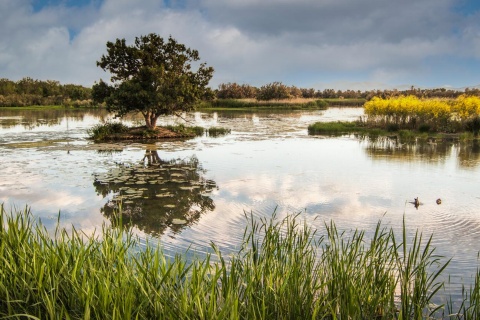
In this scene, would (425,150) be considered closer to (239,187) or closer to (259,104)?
(239,187)

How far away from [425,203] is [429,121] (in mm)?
17238

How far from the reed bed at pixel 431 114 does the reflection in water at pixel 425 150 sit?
10.6ft

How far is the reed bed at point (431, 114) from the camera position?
2308 centimetres

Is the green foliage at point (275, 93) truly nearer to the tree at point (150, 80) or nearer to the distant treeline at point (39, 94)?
the distant treeline at point (39, 94)

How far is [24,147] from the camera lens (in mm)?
17922

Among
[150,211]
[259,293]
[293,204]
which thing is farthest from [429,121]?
[259,293]

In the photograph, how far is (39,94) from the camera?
6825 cm

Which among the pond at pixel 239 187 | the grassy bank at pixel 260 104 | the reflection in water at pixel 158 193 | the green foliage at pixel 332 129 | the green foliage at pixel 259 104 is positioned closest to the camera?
the pond at pixel 239 187

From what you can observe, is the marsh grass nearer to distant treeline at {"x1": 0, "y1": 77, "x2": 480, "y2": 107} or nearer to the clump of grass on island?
distant treeline at {"x1": 0, "y1": 77, "x2": 480, "y2": 107}

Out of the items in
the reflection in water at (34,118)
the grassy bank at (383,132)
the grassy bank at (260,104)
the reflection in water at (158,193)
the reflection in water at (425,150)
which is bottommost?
the reflection in water at (158,193)

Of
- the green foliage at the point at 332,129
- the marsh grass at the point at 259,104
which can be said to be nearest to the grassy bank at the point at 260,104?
the marsh grass at the point at 259,104

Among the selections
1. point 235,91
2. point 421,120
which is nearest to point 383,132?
point 421,120

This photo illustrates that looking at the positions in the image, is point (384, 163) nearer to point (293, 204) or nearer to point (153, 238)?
point (293, 204)

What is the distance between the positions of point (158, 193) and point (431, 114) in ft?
64.7
